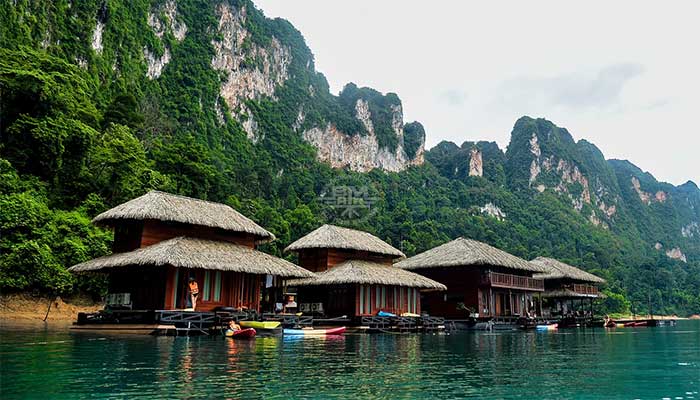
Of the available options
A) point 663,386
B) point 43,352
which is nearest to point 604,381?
point 663,386

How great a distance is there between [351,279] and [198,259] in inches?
356

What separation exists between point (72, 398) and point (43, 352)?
21.3ft

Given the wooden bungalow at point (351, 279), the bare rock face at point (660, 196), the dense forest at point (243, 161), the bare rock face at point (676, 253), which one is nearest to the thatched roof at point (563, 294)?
the wooden bungalow at point (351, 279)

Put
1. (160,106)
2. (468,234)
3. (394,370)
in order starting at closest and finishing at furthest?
(394,370) < (160,106) < (468,234)

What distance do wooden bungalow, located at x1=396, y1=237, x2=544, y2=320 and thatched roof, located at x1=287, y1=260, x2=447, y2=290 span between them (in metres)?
4.01

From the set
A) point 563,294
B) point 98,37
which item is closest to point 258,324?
point 563,294

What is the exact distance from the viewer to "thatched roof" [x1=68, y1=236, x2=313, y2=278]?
2062 cm

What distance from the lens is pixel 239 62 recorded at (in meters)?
94.6

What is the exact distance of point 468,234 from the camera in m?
90.9

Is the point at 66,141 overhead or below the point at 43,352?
overhead

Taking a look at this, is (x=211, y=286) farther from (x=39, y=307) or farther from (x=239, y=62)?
(x=239, y=62)

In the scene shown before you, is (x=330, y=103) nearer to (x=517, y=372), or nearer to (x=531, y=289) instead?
(x=531, y=289)

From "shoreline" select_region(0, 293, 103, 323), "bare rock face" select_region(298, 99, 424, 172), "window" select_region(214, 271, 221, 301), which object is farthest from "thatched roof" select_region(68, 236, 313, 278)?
"bare rock face" select_region(298, 99, 424, 172)

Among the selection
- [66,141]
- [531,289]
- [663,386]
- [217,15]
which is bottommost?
[663,386]
